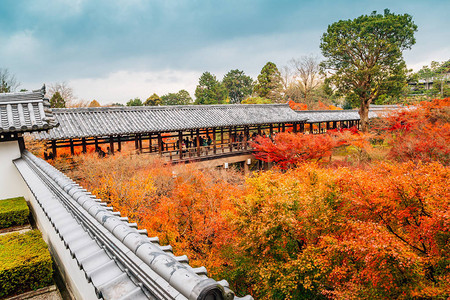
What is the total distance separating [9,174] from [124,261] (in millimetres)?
7528

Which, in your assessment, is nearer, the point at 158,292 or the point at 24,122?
the point at 158,292

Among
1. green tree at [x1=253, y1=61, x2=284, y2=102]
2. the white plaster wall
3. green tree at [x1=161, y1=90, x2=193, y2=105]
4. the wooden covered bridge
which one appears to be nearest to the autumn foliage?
the wooden covered bridge

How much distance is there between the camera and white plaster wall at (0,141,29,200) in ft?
23.8

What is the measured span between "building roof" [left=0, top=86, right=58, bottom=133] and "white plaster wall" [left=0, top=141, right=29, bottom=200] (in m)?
1.37

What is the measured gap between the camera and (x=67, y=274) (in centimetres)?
377

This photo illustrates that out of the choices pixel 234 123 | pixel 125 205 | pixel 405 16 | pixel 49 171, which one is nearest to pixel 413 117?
pixel 405 16

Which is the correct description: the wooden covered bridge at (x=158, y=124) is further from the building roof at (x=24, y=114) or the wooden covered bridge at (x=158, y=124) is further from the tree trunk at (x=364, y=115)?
the building roof at (x=24, y=114)

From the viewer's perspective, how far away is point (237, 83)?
245ft

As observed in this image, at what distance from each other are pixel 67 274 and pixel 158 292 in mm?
3028

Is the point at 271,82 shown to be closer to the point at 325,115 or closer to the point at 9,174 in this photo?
the point at 325,115

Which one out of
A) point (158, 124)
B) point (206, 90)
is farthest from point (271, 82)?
point (158, 124)

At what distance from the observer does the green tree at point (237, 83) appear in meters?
74.2

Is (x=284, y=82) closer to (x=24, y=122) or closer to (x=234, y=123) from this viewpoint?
(x=234, y=123)

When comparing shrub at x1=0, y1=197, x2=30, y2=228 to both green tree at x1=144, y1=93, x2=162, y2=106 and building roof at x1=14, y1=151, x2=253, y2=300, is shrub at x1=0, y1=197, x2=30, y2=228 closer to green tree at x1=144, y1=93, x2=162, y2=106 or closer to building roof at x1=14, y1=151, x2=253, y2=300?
building roof at x1=14, y1=151, x2=253, y2=300
